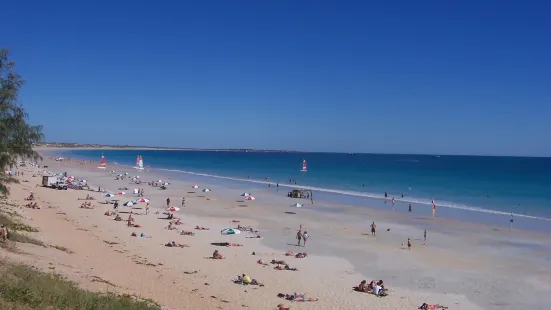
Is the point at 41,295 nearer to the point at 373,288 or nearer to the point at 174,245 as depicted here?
the point at 373,288

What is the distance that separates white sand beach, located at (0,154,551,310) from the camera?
50.6 ft

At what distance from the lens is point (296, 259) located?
2138cm

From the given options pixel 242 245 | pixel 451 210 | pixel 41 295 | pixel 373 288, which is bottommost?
pixel 242 245

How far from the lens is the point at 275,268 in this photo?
19.5m

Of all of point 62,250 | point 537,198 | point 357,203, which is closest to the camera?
point 62,250

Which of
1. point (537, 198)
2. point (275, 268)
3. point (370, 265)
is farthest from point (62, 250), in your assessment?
point (537, 198)

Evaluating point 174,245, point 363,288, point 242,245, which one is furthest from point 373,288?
point 174,245

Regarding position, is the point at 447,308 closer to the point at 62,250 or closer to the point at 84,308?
the point at 84,308

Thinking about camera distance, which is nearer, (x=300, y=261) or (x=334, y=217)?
(x=300, y=261)

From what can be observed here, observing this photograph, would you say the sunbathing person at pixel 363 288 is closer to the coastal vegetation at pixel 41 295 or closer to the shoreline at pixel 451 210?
the coastal vegetation at pixel 41 295

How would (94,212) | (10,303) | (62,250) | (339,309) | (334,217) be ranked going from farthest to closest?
(334,217), (94,212), (62,250), (339,309), (10,303)

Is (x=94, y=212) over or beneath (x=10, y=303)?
beneath

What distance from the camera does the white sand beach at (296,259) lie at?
1543 centimetres

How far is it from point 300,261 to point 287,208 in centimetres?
1952
